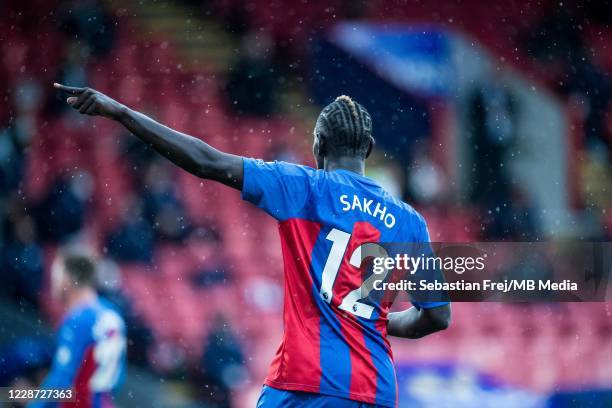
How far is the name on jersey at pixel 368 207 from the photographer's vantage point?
6.71 ft

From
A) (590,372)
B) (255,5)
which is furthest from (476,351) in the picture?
(255,5)

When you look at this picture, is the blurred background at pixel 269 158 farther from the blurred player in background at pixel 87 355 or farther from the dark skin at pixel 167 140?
the dark skin at pixel 167 140

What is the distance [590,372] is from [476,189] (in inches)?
66.6

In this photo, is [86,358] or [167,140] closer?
[167,140]

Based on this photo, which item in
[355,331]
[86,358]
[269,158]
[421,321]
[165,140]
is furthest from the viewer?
[269,158]

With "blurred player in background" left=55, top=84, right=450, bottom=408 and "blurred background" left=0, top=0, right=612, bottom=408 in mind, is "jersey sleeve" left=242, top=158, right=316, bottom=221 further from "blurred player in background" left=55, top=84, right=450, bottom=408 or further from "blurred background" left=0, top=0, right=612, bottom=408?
"blurred background" left=0, top=0, right=612, bottom=408

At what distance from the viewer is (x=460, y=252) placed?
119 inches

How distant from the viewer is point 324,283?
6.56 feet

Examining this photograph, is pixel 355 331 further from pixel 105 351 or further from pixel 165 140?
pixel 105 351

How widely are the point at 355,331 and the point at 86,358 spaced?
7.65ft

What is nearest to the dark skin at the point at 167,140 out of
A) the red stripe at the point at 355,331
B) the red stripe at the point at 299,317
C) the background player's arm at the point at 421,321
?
the red stripe at the point at 299,317

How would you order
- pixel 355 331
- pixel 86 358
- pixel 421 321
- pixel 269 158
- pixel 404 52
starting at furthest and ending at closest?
pixel 404 52
pixel 269 158
pixel 86 358
pixel 421 321
pixel 355 331

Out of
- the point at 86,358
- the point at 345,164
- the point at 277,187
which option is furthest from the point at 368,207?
the point at 86,358

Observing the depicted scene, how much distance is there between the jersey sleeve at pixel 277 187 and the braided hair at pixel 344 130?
140 mm
